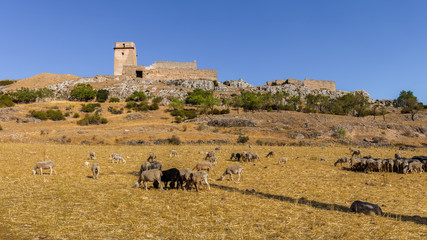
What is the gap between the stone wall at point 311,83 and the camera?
143250 millimetres

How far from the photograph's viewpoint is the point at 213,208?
9.91m

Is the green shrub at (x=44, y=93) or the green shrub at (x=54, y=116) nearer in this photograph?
the green shrub at (x=54, y=116)

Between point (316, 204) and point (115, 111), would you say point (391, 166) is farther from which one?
point (115, 111)

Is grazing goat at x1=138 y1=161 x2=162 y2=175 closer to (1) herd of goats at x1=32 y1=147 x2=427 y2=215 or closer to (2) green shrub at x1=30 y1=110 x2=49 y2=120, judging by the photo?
(1) herd of goats at x1=32 y1=147 x2=427 y2=215

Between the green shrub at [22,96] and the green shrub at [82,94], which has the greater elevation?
the green shrub at [82,94]

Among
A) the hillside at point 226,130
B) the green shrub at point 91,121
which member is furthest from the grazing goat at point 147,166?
the green shrub at point 91,121

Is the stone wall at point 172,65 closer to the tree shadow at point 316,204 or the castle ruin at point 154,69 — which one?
the castle ruin at point 154,69

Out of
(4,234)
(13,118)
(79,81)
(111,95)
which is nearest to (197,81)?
(111,95)

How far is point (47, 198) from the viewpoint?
10.6 m

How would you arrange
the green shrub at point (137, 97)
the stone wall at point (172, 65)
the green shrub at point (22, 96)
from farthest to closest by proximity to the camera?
1. the stone wall at point (172, 65)
2. the green shrub at point (137, 97)
3. the green shrub at point (22, 96)

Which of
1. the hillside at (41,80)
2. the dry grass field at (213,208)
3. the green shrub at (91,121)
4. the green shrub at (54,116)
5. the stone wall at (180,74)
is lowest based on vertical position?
the dry grass field at (213,208)

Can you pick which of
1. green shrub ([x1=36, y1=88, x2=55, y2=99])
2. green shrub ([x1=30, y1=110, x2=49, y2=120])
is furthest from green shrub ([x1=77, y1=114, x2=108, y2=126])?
green shrub ([x1=36, y1=88, x2=55, y2=99])

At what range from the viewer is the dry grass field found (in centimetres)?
747

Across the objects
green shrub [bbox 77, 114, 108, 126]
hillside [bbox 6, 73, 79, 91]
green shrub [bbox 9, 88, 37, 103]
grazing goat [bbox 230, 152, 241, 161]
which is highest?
hillside [bbox 6, 73, 79, 91]
